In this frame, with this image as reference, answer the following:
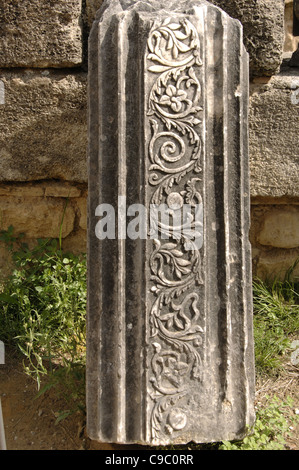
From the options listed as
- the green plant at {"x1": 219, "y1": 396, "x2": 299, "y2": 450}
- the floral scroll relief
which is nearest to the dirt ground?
the green plant at {"x1": 219, "y1": 396, "x2": 299, "y2": 450}

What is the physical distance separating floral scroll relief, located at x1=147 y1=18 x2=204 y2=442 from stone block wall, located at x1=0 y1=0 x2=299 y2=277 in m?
0.87

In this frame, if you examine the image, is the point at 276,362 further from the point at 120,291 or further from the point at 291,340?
the point at 120,291

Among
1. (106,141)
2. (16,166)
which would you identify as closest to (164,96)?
(106,141)

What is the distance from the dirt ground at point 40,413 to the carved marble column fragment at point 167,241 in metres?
0.23

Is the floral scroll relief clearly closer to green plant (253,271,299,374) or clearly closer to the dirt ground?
the dirt ground

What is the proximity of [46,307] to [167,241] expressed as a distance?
1.03 m

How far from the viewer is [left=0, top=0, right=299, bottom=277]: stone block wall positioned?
235 centimetres

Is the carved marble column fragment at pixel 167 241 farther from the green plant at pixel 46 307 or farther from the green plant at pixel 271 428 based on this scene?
the green plant at pixel 46 307

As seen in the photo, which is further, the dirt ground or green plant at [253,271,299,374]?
green plant at [253,271,299,374]

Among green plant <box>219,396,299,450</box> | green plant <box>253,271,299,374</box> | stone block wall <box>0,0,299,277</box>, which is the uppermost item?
stone block wall <box>0,0,299,277</box>

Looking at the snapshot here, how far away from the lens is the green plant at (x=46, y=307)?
7.31 ft

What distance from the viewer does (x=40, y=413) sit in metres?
2.02

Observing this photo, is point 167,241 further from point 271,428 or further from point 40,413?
point 40,413
